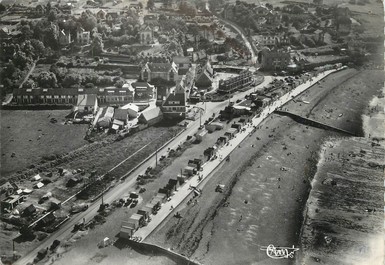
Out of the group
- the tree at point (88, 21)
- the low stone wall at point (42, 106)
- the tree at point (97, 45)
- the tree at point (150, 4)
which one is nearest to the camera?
the low stone wall at point (42, 106)

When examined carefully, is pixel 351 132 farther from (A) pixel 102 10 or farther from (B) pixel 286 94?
(A) pixel 102 10

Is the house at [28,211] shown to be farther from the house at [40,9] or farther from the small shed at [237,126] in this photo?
the small shed at [237,126]

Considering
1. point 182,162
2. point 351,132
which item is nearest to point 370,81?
point 351,132

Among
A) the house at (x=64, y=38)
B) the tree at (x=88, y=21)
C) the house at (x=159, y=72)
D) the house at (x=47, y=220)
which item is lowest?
the house at (x=47, y=220)

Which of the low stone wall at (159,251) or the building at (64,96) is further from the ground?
the building at (64,96)

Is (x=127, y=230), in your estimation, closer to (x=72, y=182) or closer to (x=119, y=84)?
(x=72, y=182)

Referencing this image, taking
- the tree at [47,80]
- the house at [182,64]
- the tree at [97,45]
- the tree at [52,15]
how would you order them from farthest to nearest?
the house at [182,64] < the tree at [97,45] < the tree at [47,80] < the tree at [52,15]

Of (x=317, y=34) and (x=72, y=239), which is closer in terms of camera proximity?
(x=72, y=239)

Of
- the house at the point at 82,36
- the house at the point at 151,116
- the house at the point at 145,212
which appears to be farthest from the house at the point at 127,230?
the house at the point at 82,36
